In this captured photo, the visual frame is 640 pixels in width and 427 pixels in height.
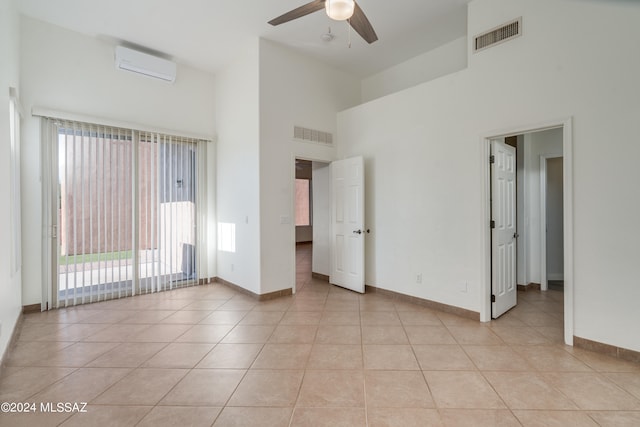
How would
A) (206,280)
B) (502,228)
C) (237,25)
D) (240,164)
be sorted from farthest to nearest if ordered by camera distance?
(206,280)
(240,164)
(237,25)
(502,228)

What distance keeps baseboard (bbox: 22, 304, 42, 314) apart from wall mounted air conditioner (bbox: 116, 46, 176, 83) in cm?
341

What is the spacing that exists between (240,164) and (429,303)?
344 centimetres

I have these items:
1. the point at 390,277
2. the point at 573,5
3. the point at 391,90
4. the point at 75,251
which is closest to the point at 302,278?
the point at 390,277

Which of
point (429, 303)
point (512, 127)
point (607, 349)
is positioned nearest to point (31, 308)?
point (429, 303)

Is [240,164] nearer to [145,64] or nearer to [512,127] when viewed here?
[145,64]

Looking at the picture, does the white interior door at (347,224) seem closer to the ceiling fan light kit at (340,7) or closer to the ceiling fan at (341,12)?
the ceiling fan at (341,12)

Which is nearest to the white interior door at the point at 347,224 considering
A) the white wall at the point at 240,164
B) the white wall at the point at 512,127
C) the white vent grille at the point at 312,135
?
the white wall at the point at 512,127

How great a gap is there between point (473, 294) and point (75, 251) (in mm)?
5176

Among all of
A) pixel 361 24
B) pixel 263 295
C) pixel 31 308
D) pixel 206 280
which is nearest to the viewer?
pixel 361 24

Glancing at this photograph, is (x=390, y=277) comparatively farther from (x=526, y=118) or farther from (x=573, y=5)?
(x=573, y=5)

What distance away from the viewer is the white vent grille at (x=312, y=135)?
459 cm

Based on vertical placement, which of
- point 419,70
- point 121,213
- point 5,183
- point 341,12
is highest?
point 419,70

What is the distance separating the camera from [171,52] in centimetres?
451

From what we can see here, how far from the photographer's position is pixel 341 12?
2354 mm
